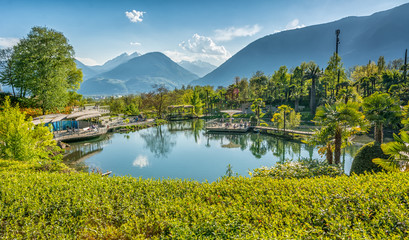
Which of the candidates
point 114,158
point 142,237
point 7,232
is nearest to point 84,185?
point 7,232

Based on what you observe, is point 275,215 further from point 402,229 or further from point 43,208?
point 43,208

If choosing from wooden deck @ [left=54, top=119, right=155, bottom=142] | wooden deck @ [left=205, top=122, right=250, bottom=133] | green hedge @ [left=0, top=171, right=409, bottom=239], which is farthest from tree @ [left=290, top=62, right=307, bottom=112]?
green hedge @ [left=0, top=171, right=409, bottom=239]

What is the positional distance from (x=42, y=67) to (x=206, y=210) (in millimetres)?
30083

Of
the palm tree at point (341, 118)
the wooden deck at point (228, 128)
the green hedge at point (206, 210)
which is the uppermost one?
the palm tree at point (341, 118)

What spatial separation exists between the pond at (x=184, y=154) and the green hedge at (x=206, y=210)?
7.22m

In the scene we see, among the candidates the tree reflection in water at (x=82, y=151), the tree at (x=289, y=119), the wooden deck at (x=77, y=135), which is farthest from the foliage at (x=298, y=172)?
the wooden deck at (x=77, y=135)

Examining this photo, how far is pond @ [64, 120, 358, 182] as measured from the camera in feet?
50.9

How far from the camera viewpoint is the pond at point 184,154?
15500mm

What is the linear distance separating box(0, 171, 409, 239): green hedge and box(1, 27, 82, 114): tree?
24.8 meters

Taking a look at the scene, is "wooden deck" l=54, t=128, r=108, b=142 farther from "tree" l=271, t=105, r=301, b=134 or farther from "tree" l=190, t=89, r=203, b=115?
"tree" l=190, t=89, r=203, b=115

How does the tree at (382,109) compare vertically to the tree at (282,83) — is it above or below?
below

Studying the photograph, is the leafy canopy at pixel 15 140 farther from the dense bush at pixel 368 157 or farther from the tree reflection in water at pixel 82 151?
the dense bush at pixel 368 157

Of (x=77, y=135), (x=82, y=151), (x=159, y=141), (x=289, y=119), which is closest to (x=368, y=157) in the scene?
(x=289, y=119)

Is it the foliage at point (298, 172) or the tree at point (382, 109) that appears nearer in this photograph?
the foliage at point (298, 172)
